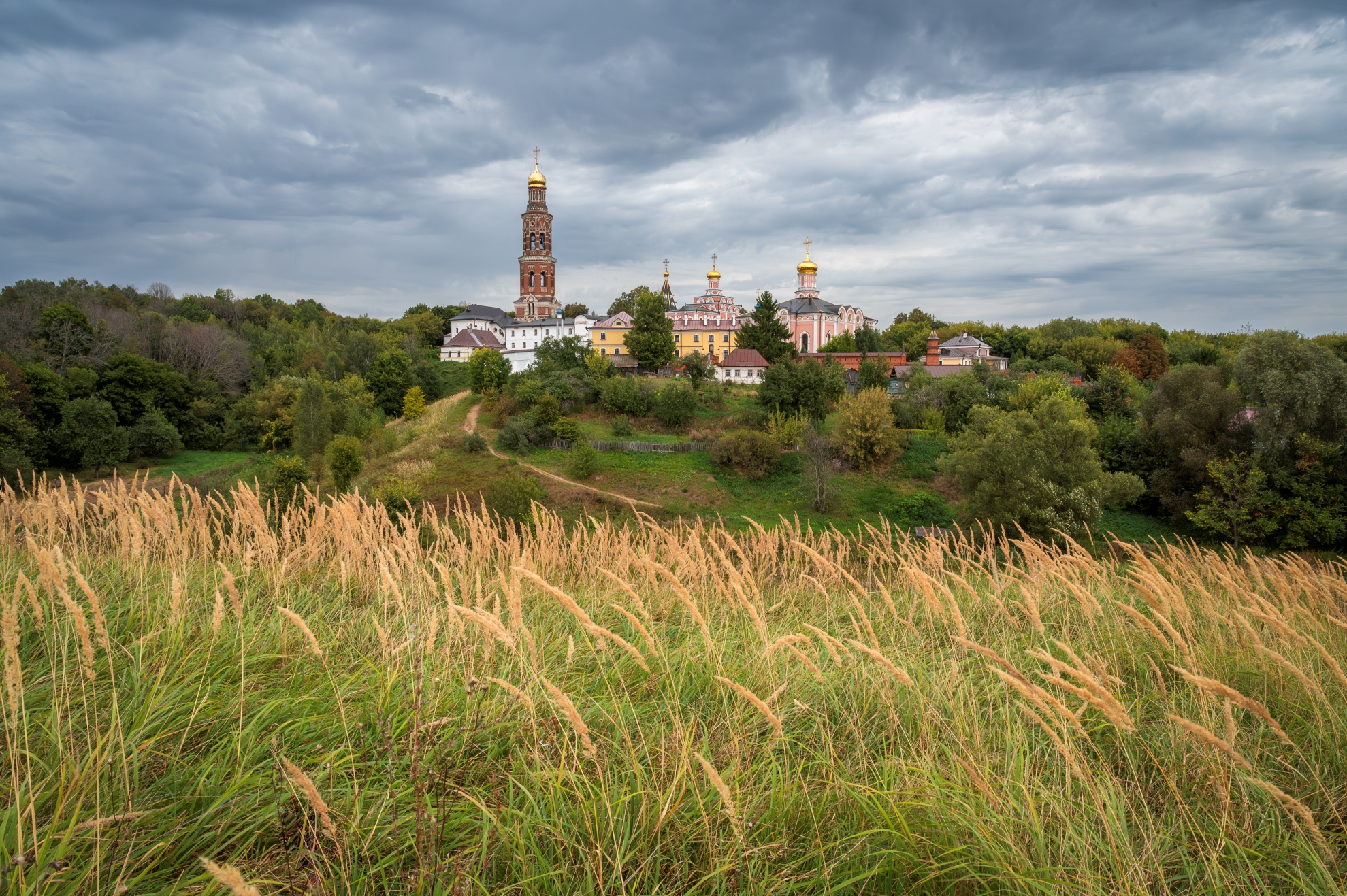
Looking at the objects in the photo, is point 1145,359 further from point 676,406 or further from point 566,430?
point 566,430

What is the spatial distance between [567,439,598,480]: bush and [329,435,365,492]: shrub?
11990 mm

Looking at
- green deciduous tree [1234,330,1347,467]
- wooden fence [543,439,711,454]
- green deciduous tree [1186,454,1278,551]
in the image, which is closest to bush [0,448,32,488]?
wooden fence [543,439,711,454]

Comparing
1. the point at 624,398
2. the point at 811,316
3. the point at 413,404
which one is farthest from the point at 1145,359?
the point at 413,404

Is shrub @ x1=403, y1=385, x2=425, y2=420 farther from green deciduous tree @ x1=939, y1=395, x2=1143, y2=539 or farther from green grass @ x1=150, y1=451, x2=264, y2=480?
green deciduous tree @ x1=939, y1=395, x2=1143, y2=539

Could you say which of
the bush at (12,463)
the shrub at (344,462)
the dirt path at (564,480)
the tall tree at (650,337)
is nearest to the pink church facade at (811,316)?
the tall tree at (650,337)

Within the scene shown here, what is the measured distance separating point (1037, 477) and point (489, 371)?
4130cm

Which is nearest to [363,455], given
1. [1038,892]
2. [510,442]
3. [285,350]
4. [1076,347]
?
[510,442]

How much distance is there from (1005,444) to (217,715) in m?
28.0

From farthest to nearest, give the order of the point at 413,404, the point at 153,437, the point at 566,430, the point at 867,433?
the point at 413,404
the point at 566,430
the point at 153,437
the point at 867,433

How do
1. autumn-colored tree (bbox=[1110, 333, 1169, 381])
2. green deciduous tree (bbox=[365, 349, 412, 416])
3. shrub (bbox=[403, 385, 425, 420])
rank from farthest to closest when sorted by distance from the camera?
autumn-colored tree (bbox=[1110, 333, 1169, 381]), green deciduous tree (bbox=[365, 349, 412, 416]), shrub (bbox=[403, 385, 425, 420])

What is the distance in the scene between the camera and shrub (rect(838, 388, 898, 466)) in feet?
131

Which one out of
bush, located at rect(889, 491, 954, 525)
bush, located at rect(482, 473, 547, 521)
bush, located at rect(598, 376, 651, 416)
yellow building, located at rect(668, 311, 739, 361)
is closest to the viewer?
bush, located at rect(482, 473, 547, 521)

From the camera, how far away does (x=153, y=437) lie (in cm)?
4081

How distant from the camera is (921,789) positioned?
7.27ft
